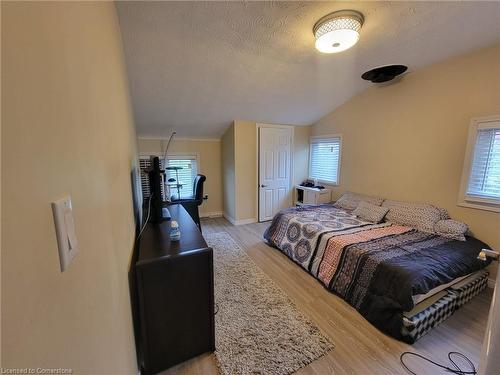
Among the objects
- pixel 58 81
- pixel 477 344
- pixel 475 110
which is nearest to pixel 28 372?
pixel 58 81

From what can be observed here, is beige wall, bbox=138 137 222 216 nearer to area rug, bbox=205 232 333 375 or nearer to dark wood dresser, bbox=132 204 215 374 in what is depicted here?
area rug, bbox=205 232 333 375

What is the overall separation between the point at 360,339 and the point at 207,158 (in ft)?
13.4

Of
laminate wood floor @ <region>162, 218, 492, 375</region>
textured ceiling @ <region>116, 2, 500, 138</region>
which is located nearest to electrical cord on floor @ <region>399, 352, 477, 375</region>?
laminate wood floor @ <region>162, 218, 492, 375</region>

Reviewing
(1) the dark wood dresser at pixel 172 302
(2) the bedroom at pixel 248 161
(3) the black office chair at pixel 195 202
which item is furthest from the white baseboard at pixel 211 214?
(1) the dark wood dresser at pixel 172 302

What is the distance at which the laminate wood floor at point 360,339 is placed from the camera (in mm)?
1481

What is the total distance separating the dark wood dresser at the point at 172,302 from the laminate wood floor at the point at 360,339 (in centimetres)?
16

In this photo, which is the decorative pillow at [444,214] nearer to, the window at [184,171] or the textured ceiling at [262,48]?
the textured ceiling at [262,48]

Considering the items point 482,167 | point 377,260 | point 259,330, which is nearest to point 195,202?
point 259,330

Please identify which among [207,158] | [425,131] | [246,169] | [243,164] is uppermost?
[425,131]

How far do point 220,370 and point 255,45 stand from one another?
286cm

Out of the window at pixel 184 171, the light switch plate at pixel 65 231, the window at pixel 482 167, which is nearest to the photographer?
the light switch plate at pixel 65 231

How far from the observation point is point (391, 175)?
326 cm

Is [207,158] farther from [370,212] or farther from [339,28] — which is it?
[339,28]

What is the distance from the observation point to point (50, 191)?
389 mm
